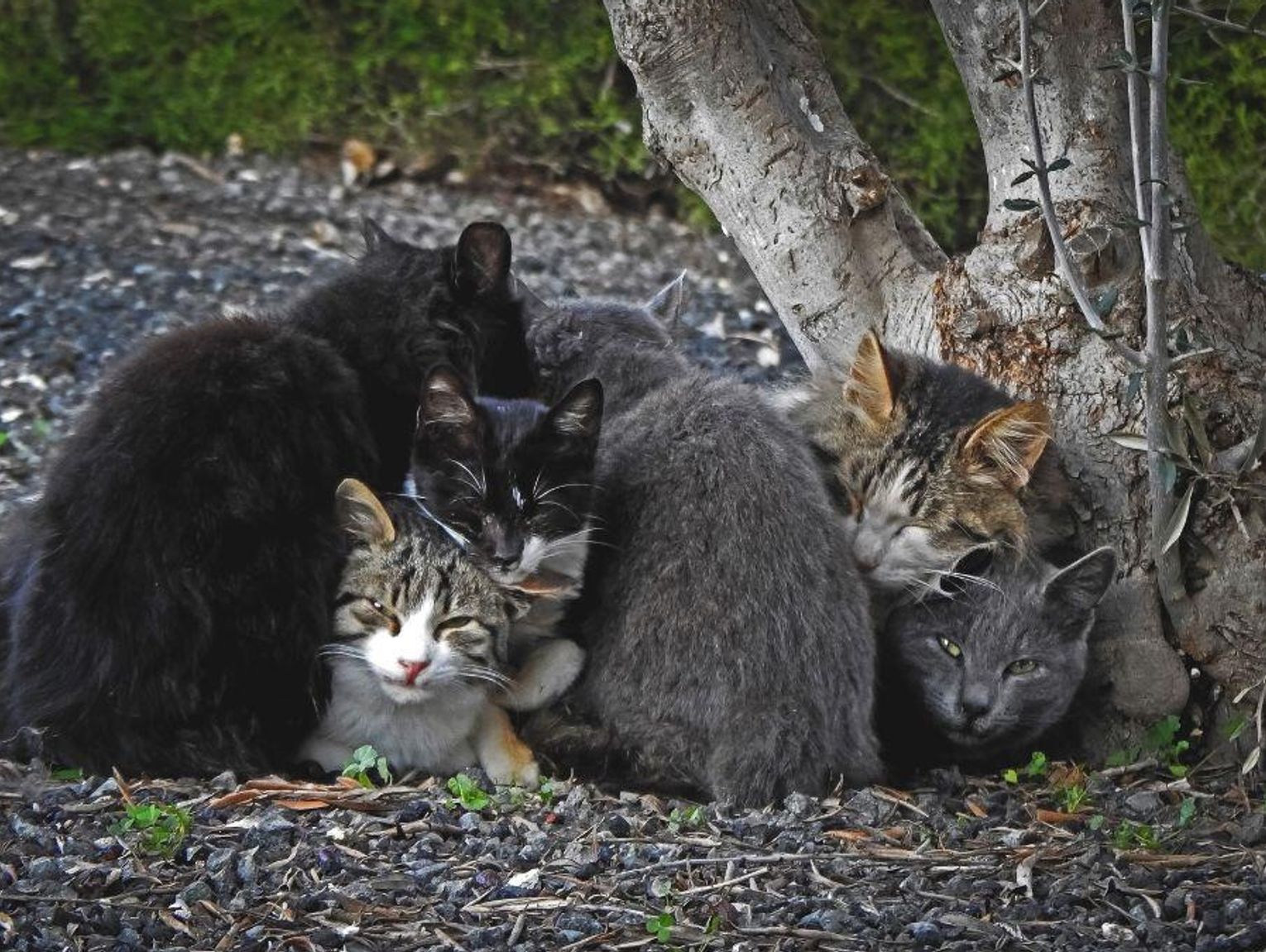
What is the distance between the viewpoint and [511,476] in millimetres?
4539

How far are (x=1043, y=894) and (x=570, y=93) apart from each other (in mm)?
5985

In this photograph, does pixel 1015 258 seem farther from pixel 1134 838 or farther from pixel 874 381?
pixel 1134 838

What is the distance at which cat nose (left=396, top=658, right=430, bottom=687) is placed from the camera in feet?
14.9

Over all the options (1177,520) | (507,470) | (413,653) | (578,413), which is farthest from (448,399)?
(1177,520)

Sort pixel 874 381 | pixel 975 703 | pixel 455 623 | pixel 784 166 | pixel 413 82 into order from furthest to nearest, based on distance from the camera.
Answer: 1. pixel 413 82
2. pixel 784 166
3. pixel 874 381
4. pixel 975 703
5. pixel 455 623

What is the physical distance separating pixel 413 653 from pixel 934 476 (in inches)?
62.9

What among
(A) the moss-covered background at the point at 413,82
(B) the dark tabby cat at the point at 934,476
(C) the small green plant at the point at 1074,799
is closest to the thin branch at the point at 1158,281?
(B) the dark tabby cat at the point at 934,476

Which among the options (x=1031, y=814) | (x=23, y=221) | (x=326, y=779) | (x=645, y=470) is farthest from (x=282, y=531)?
(x=23, y=221)

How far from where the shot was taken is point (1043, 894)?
3924 millimetres

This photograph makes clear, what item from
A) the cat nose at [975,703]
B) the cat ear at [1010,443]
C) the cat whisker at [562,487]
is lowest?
the cat nose at [975,703]

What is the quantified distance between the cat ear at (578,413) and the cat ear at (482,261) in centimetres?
91

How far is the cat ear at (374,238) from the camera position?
18.0 feet

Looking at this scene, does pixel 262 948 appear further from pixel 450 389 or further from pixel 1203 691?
pixel 1203 691

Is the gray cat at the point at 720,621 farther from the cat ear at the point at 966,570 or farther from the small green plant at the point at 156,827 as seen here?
the small green plant at the point at 156,827
